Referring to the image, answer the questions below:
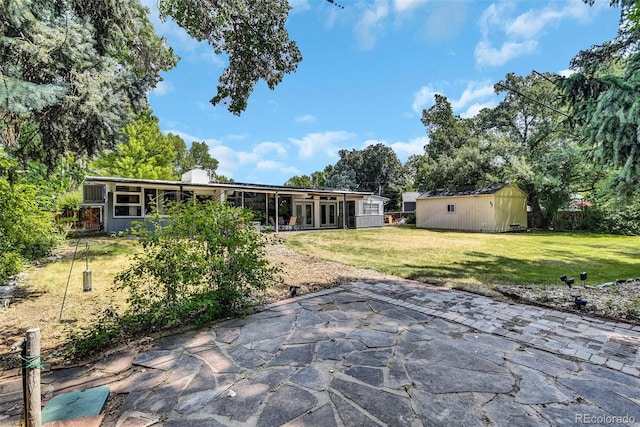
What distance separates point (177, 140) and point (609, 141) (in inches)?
1843

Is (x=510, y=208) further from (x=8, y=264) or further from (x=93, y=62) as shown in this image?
(x=8, y=264)

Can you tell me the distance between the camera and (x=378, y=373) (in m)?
2.42

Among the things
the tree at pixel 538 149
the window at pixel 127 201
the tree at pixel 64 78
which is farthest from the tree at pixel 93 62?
the tree at pixel 538 149

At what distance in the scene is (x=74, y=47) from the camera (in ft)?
11.5

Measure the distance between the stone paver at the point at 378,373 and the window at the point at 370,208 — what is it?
17327 millimetres

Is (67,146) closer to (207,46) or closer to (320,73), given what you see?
(207,46)

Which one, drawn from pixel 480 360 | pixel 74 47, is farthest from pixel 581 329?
pixel 74 47

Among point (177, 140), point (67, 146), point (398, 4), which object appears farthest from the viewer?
point (177, 140)

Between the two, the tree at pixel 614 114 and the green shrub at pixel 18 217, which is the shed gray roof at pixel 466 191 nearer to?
the tree at pixel 614 114

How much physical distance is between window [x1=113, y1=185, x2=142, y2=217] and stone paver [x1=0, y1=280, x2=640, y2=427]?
13004 mm

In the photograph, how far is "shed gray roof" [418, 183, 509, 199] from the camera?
18344 mm

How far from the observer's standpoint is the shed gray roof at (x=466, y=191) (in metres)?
18.3

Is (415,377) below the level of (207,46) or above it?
below

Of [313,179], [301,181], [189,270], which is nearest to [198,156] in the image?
[301,181]
